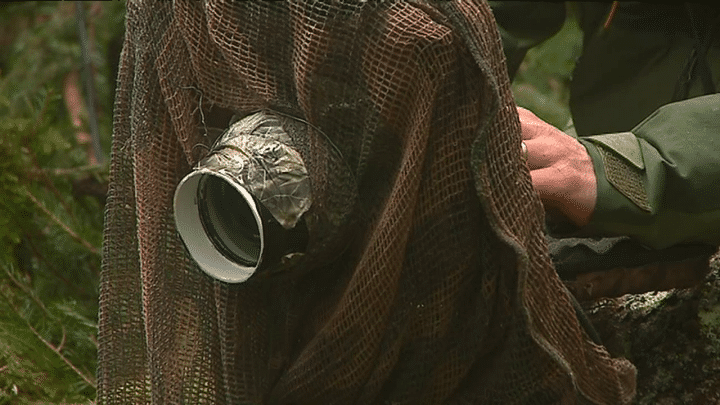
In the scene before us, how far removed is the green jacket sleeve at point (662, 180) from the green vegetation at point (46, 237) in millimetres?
980

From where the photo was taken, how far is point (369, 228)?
4.00 feet

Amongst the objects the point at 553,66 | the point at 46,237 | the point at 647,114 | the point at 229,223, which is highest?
the point at 229,223

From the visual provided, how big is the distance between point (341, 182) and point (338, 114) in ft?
0.25

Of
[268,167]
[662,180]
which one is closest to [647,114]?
[662,180]

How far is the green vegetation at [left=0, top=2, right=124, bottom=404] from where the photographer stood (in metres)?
1.87

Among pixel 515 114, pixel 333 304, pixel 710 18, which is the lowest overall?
pixel 333 304

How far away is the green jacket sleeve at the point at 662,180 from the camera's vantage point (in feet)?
4.36

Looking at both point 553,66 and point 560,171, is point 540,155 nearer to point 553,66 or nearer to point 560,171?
point 560,171

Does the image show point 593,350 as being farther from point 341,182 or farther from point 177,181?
point 177,181

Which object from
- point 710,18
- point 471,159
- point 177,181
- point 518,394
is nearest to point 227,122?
point 177,181

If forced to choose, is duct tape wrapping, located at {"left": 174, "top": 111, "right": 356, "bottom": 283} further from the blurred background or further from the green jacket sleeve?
the blurred background

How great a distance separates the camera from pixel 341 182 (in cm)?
120

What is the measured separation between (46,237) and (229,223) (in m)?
1.20

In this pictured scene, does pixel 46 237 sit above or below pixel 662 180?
below
